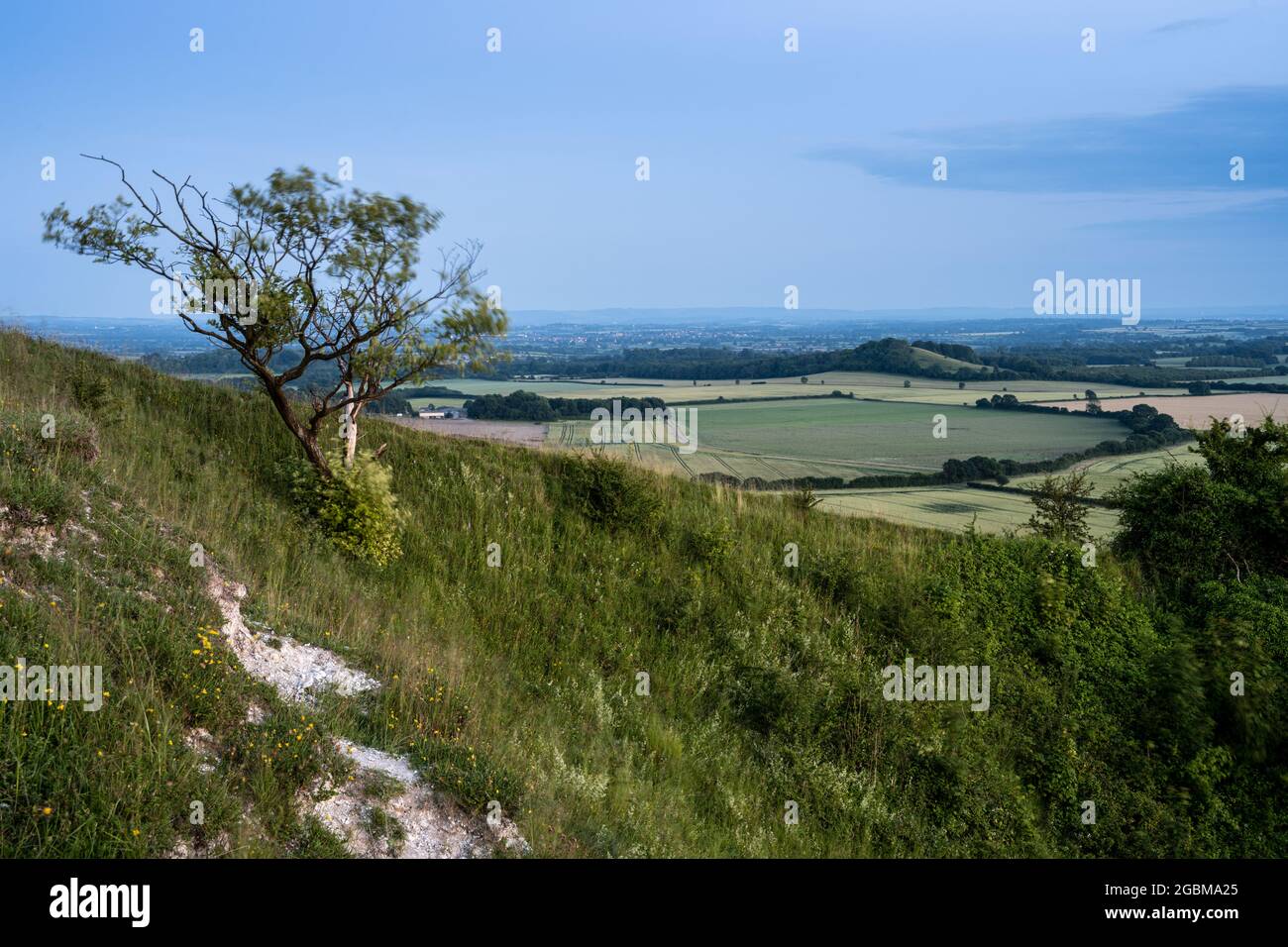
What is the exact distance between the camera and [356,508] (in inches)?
432

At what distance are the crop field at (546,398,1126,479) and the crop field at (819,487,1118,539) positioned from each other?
3.03m

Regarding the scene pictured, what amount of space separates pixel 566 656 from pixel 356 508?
11.3ft

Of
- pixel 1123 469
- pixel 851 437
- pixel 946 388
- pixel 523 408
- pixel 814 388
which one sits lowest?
pixel 1123 469

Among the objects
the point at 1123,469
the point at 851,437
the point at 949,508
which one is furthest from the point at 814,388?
the point at 1123,469

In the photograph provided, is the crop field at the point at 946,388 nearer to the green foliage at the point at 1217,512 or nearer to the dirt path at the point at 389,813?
the green foliage at the point at 1217,512

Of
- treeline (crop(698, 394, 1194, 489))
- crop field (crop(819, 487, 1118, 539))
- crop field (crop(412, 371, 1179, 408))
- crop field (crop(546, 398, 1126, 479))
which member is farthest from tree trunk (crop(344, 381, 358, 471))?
crop field (crop(412, 371, 1179, 408))

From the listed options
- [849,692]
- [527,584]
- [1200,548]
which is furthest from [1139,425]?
[527,584]

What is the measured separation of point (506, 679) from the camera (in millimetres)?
9008

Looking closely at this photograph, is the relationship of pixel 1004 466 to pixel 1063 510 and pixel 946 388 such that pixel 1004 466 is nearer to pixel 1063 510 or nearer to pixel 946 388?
pixel 1063 510

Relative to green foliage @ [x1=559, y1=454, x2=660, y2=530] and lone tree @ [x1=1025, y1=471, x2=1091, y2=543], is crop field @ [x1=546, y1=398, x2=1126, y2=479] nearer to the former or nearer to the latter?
green foliage @ [x1=559, y1=454, x2=660, y2=530]

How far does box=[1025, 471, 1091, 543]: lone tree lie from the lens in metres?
15.7

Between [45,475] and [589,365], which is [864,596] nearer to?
[45,475]

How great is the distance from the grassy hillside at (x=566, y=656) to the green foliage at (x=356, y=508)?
27cm

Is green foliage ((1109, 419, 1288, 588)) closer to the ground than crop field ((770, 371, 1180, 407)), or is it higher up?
closer to the ground
